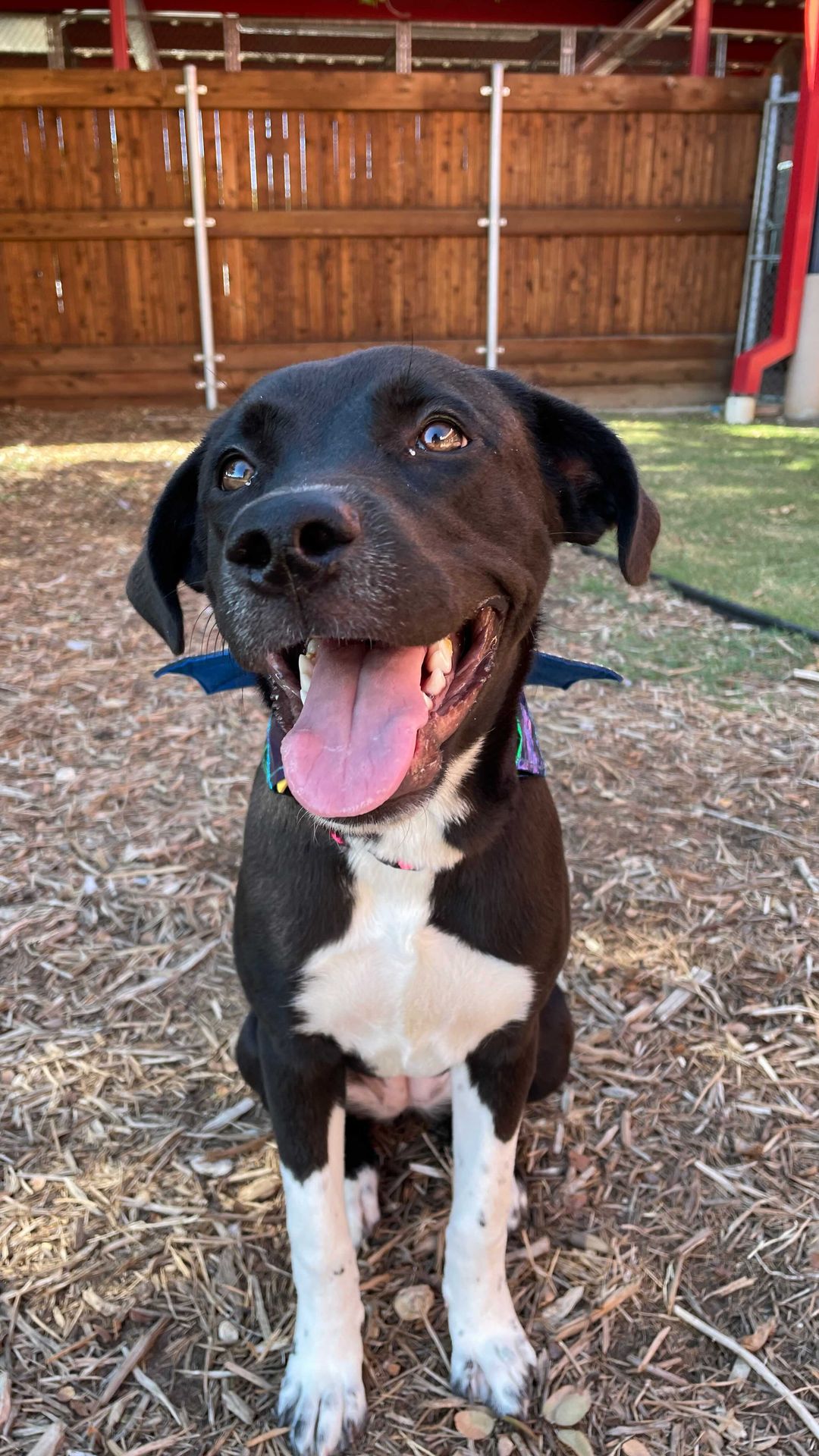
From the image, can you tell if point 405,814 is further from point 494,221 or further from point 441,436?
point 494,221

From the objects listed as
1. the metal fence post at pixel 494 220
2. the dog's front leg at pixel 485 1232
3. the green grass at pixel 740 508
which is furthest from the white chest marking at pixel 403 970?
the metal fence post at pixel 494 220

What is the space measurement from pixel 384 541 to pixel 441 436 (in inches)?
14.6

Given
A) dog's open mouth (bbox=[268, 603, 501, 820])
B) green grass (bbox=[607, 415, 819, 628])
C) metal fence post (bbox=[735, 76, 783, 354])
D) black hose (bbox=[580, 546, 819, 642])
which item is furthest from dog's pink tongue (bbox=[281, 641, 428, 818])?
metal fence post (bbox=[735, 76, 783, 354])

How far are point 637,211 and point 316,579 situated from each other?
11.9m

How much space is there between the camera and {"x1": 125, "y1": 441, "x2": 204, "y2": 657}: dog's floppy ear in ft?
6.69

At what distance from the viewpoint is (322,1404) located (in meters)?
1.78

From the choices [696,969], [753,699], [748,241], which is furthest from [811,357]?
[696,969]

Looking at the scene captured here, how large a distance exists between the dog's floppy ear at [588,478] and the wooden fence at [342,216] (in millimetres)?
9325

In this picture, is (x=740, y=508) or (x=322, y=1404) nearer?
(x=322, y=1404)

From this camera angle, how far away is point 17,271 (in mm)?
10711

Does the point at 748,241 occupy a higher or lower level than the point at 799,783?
higher

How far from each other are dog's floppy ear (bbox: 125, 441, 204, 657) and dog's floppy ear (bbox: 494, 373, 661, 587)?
26.3 inches

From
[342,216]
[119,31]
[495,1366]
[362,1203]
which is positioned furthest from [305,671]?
[119,31]

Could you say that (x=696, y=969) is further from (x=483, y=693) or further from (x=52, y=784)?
(x=52, y=784)
